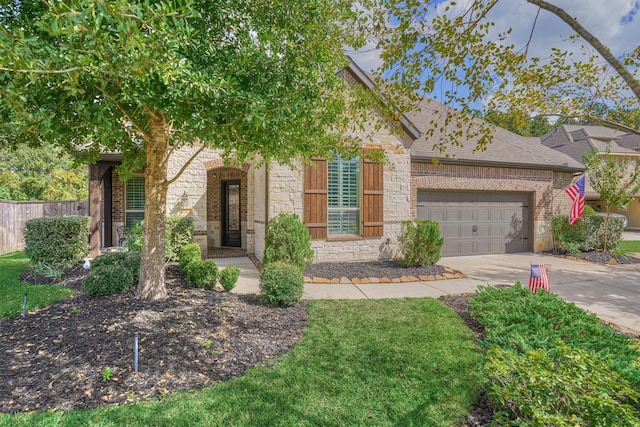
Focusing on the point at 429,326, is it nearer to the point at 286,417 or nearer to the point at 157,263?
the point at 286,417

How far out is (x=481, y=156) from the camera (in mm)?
10102

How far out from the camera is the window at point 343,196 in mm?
8359

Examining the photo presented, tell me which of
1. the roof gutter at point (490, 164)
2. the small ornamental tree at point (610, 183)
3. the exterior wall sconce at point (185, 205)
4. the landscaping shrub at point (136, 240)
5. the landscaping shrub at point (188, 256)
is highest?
the roof gutter at point (490, 164)

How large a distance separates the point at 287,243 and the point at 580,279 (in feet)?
21.8

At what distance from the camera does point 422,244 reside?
7.79 metres

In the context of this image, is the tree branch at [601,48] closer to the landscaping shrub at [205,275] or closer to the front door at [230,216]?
the landscaping shrub at [205,275]

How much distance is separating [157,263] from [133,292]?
0.75 metres

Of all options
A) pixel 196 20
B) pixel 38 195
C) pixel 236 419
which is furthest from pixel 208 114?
pixel 38 195

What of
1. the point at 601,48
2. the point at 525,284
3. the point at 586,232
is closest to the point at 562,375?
the point at 601,48

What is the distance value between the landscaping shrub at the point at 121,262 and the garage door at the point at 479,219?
7.50 meters

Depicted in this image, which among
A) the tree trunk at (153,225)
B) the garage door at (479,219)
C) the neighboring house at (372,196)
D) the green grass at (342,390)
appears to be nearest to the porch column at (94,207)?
the neighboring house at (372,196)

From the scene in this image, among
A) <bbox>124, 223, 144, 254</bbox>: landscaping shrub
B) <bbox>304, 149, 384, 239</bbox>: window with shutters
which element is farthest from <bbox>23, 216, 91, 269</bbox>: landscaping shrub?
<bbox>304, 149, 384, 239</bbox>: window with shutters

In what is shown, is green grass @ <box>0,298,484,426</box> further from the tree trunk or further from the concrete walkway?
the tree trunk

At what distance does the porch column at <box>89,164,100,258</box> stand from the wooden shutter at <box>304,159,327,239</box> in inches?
247
